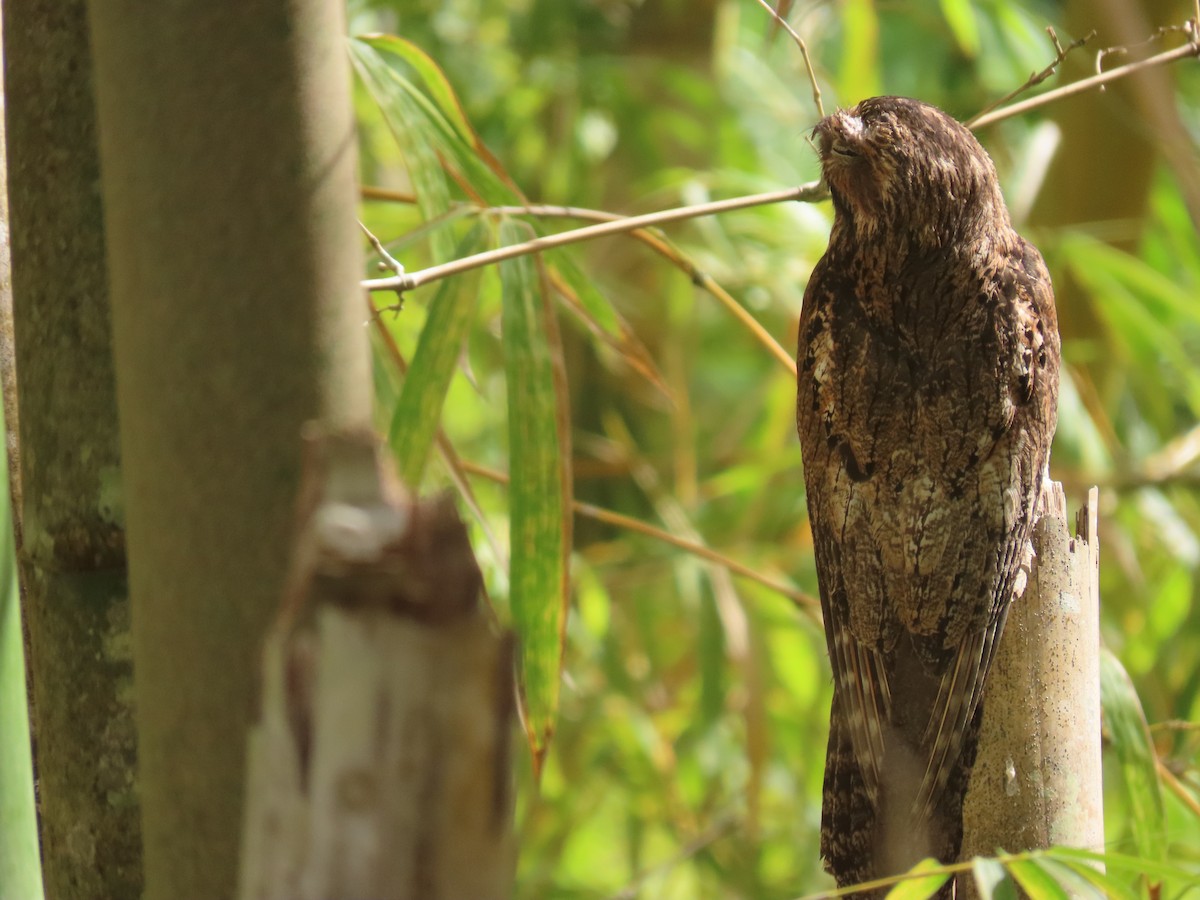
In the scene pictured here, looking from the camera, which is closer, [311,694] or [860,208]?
[311,694]

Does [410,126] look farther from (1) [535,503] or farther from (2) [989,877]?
(2) [989,877]

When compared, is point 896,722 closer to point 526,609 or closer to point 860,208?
point 526,609

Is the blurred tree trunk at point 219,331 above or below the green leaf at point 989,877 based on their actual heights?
above

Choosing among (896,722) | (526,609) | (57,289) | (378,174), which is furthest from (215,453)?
(378,174)

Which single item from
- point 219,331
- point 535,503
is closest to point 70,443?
point 219,331

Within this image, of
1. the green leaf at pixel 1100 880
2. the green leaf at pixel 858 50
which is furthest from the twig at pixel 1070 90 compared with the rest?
the green leaf at pixel 858 50

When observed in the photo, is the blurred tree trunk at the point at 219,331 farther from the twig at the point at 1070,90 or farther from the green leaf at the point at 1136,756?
the green leaf at the point at 1136,756
